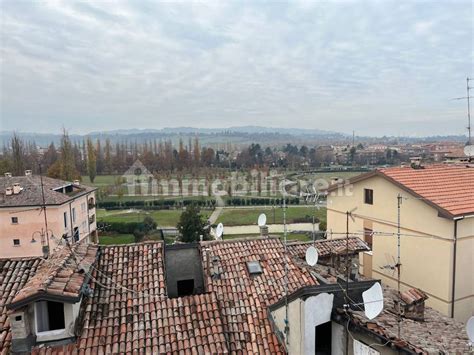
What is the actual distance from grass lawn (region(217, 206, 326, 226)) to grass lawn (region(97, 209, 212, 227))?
250 centimetres

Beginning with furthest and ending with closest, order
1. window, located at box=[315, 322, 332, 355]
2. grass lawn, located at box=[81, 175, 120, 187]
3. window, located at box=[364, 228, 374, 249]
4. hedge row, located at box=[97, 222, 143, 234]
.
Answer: grass lawn, located at box=[81, 175, 120, 187] < hedge row, located at box=[97, 222, 143, 234] < window, located at box=[364, 228, 374, 249] < window, located at box=[315, 322, 332, 355]

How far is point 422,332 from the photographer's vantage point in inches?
232

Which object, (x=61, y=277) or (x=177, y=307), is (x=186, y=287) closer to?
(x=177, y=307)

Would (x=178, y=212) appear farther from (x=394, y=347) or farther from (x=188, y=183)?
(x=394, y=347)

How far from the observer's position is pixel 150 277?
7.41m

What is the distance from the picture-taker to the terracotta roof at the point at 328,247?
975cm

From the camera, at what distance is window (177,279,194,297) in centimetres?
849

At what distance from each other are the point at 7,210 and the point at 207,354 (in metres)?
19.3

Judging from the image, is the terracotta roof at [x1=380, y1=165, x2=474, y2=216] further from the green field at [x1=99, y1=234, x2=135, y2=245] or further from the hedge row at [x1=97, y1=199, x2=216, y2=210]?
the hedge row at [x1=97, y1=199, x2=216, y2=210]

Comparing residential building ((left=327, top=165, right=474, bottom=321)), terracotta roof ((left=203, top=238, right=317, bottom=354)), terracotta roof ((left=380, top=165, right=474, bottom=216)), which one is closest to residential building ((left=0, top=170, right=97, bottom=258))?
terracotta roof ((left=203, top=238, right=317, bottom=354))

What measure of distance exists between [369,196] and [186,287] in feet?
22.6

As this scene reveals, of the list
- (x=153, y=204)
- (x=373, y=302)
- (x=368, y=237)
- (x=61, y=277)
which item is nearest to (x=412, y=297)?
(x=373, y=302)

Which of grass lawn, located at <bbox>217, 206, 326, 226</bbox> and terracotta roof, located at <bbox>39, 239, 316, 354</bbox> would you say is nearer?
terracotta roof, located at <bbox>39, 239, 316, 354</bbox>

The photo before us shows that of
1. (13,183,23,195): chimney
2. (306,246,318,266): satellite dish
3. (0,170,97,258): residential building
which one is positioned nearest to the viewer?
(306,246,318,266): satellite dish
